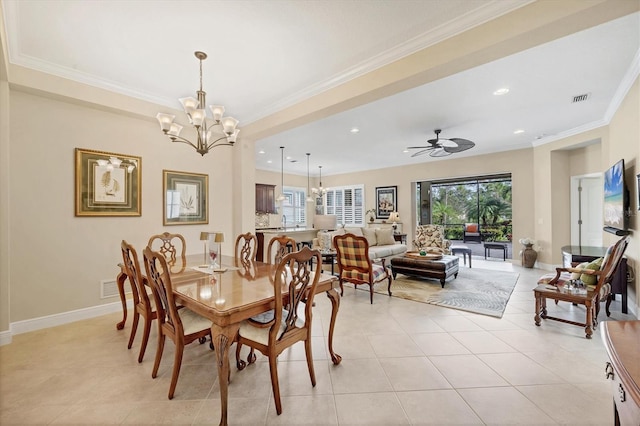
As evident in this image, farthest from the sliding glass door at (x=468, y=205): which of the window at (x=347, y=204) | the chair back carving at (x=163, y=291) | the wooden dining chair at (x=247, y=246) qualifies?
the chair back carving at (x=163, y=291)

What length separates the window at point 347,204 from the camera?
973 centimetres

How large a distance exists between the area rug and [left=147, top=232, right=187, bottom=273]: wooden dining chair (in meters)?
3.02

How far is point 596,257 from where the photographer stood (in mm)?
3969

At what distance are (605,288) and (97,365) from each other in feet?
17.5

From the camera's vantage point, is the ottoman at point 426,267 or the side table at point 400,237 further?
the side table at point 400,237

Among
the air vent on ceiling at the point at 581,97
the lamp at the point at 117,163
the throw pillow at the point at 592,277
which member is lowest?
the throw pillow at the point at 592,277

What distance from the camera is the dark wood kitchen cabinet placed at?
27.0ft

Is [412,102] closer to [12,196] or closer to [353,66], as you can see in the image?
[353,66]

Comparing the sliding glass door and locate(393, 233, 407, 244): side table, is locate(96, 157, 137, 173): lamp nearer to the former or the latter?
locate(393, 233, 407, 244): side table

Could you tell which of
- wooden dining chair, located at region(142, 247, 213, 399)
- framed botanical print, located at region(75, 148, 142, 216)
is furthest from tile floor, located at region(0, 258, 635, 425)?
framed botanical print, located at region(75, 148, 142, 216)

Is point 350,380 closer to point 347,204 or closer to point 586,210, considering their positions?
point 586,210

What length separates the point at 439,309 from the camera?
3699 mm

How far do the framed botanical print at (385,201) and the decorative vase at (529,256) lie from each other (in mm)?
3491

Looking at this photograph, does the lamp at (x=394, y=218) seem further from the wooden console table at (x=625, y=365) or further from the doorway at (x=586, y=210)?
the wooden console table at (x=625, y=365)
